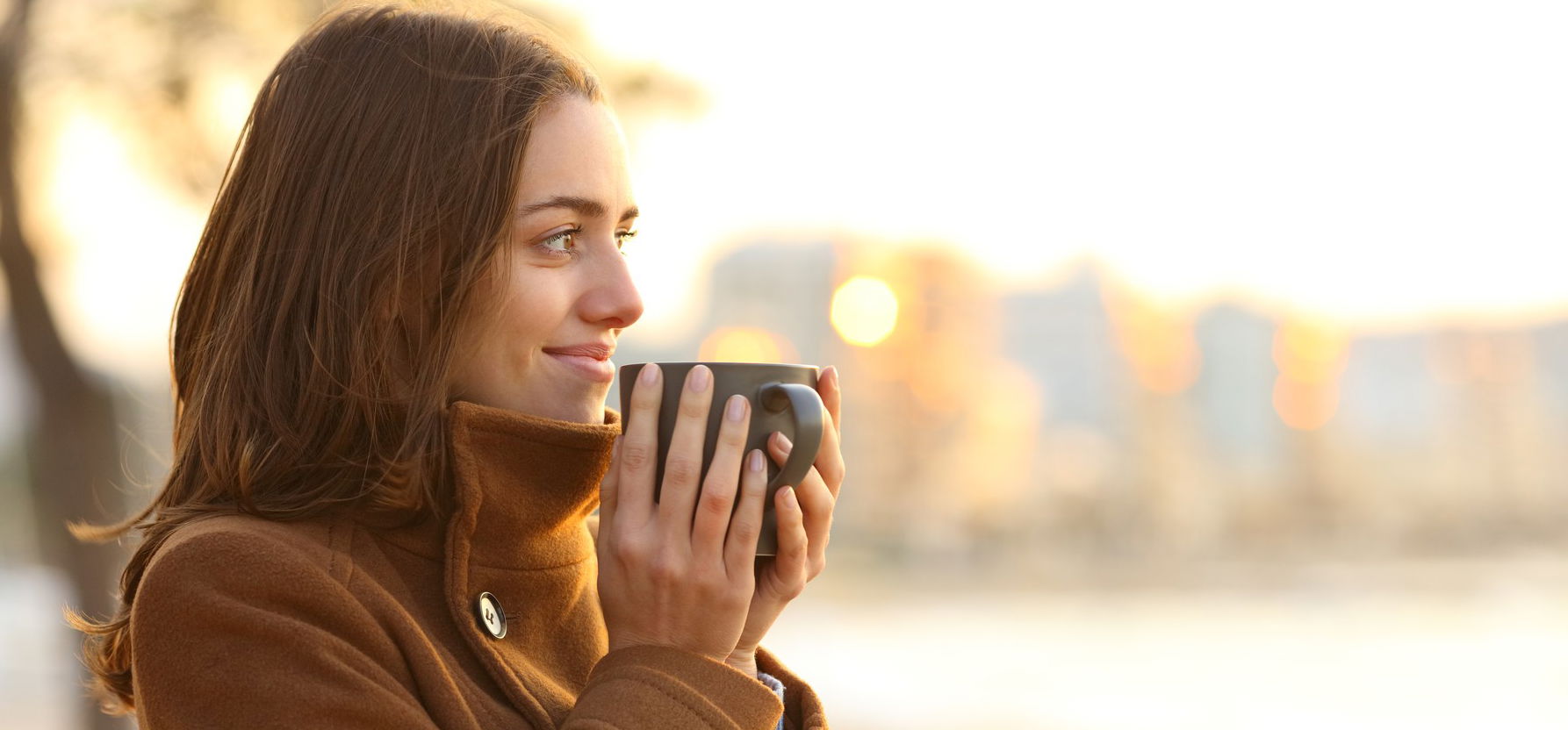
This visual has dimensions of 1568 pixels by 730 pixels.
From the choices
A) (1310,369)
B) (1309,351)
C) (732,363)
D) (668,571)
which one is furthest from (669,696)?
(1310,369)

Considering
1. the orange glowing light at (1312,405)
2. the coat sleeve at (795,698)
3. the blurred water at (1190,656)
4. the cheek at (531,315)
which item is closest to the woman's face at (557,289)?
the cheek at (531,315)

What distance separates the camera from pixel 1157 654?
2925 cm

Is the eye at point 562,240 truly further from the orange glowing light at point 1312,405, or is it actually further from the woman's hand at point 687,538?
the orange glowing light at point 1312,405

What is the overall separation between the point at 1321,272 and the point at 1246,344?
16.0 m

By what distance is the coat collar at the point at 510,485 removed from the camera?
1492mm

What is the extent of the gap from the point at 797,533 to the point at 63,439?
4.33 meters

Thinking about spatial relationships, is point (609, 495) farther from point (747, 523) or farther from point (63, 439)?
point (63, 439)

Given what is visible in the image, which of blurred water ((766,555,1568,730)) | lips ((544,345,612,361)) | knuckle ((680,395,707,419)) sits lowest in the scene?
blurred water ((766,555,1568,730))

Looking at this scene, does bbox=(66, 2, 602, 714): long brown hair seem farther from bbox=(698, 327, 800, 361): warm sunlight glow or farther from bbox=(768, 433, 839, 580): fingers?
bbox=(698, 327, 800, 361): warm sunlight glow

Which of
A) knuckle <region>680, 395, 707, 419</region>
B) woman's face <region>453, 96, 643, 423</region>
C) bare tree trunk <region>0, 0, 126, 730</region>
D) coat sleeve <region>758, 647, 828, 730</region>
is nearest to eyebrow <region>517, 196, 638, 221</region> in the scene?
woman's face <region>453, 96, 643, 423</region>

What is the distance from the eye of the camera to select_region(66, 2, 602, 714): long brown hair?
4.87 feet

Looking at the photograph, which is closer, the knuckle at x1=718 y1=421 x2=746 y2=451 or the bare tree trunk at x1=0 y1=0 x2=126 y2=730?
the knuckle at x1=718 y1=421 x2=746 y2=451

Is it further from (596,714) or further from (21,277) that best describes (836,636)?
(596,714)

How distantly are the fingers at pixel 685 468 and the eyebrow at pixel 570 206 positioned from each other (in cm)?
25
